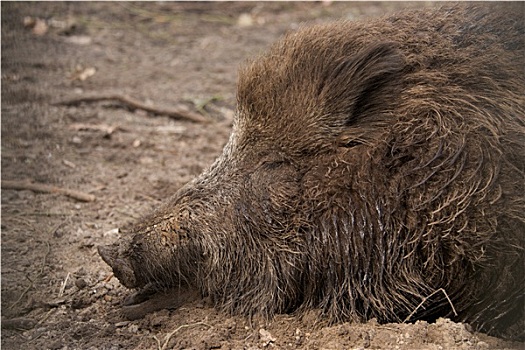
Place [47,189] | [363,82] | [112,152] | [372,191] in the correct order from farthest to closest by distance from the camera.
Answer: [112,152], [47,189], [363,82], [372,191]

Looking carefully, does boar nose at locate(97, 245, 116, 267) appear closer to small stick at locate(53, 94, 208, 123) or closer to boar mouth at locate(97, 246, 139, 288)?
boar mouth at locate(97, 246, 139, 288)

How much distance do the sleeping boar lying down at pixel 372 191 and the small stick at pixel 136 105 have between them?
106 inches

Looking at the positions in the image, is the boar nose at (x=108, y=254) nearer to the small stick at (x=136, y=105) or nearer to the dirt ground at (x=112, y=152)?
the dirt ground at (x=112, y=152)

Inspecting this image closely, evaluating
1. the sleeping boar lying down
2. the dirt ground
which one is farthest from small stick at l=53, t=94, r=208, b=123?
the sleeping boar lying down

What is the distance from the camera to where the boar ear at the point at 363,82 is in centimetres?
374

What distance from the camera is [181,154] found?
5.91 meters

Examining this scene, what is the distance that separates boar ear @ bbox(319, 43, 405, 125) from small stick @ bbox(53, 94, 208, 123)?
2.91 meters

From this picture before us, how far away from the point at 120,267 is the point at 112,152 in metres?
2.21

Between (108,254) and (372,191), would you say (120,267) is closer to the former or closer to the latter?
(108,254)

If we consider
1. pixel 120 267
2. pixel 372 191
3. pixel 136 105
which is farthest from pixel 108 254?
pixel 136 105

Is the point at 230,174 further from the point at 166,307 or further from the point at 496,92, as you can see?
the point at 496,92

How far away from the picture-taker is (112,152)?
589cm

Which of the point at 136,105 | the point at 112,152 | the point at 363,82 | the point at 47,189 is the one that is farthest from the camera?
the point at 136,105

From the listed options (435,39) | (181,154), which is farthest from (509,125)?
(181,154)
